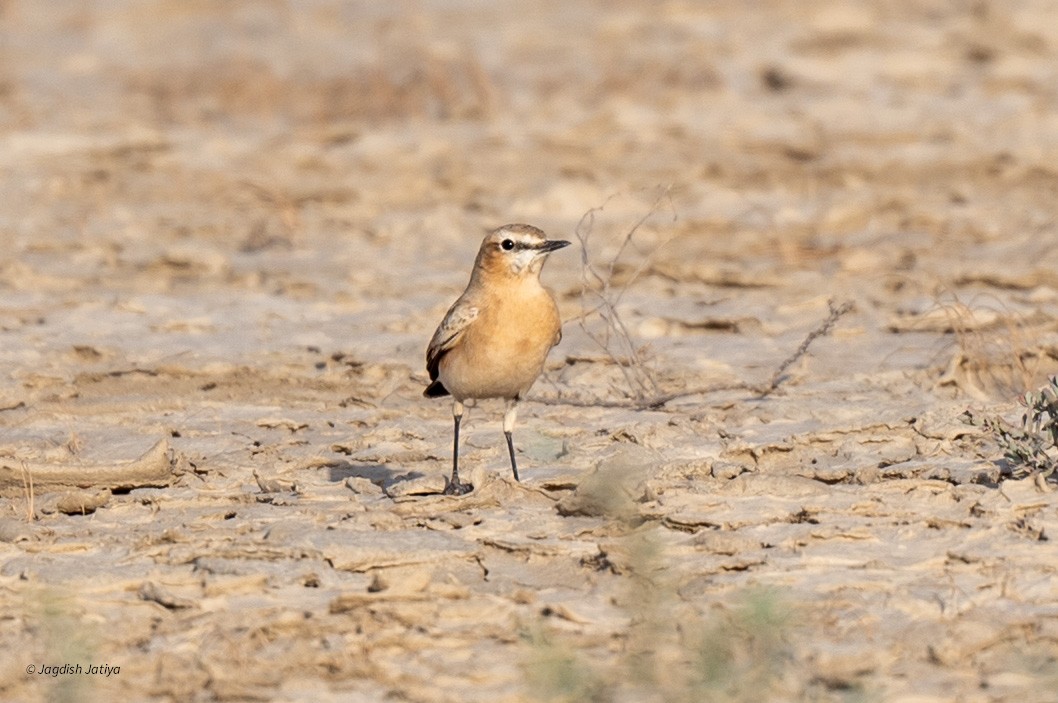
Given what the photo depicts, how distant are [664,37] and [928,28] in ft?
7.88

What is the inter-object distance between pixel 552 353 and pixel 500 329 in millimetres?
2378

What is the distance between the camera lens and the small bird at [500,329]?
711cm

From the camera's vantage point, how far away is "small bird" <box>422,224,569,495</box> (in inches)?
280

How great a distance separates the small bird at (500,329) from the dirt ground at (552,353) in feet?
1.17

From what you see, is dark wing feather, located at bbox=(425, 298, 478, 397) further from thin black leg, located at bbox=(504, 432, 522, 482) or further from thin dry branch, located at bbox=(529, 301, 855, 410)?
thin dry branch, located at bbox=(529, 301, 855, 410)

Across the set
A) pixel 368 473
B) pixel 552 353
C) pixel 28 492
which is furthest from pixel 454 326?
pixel 552 353

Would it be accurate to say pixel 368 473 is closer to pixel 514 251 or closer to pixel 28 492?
pixel 514 251

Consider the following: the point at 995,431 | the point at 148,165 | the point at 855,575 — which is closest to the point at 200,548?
the point at 855,575

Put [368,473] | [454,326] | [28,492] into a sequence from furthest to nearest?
[368,473], [454,326], [28,492]

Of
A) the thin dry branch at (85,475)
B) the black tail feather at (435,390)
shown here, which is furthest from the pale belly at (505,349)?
the thin dry branch at (85,475)

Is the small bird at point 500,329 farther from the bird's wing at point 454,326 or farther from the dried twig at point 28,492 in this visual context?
the dried twig at point 28,492

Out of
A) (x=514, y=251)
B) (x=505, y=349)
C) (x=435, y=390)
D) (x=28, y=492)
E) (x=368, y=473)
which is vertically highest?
(x=514, y=251)

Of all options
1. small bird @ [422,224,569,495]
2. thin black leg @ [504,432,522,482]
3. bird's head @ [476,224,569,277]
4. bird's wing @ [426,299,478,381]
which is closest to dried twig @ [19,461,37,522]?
small bird @ [422,224,569,495]

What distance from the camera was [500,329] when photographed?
7129mm
